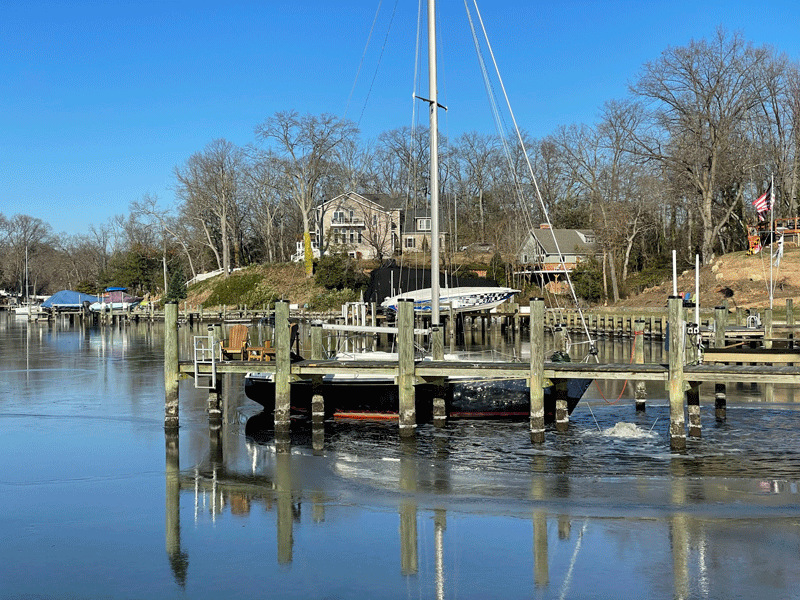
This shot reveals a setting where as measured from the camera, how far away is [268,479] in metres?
15.2

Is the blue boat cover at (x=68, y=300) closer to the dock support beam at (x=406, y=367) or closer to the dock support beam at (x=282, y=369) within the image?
the dock support beam at (x=282, y=369)

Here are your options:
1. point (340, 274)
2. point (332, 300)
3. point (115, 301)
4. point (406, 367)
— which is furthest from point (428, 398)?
point (115, 301)

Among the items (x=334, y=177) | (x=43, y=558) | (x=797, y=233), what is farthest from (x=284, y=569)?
(x=334, y=177)

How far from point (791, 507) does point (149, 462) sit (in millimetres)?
11433

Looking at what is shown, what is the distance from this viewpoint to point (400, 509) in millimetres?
13086

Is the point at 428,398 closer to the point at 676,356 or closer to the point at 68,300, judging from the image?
the point at 676,356

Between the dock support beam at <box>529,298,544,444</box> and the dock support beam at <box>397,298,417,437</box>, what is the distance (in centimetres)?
252

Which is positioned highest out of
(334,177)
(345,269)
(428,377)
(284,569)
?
(334,177)

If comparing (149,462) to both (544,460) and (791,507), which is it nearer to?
(544,460)

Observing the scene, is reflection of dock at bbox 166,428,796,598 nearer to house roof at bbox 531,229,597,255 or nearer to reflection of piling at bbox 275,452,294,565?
reflection of piling at bbox 275,452,294,565

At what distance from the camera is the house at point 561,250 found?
74750 millimetres

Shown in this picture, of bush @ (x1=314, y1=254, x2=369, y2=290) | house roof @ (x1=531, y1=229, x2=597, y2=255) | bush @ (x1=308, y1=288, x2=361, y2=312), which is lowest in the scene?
bush @ (x1=308, y1=288, x2=361, y2=312)

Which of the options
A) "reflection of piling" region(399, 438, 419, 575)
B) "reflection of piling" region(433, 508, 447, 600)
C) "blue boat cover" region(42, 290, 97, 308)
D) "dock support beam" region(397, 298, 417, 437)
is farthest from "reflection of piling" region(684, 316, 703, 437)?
"blue boat cover" region(42, 290, 97, 308)

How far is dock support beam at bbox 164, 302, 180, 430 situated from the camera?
61.7 ft
